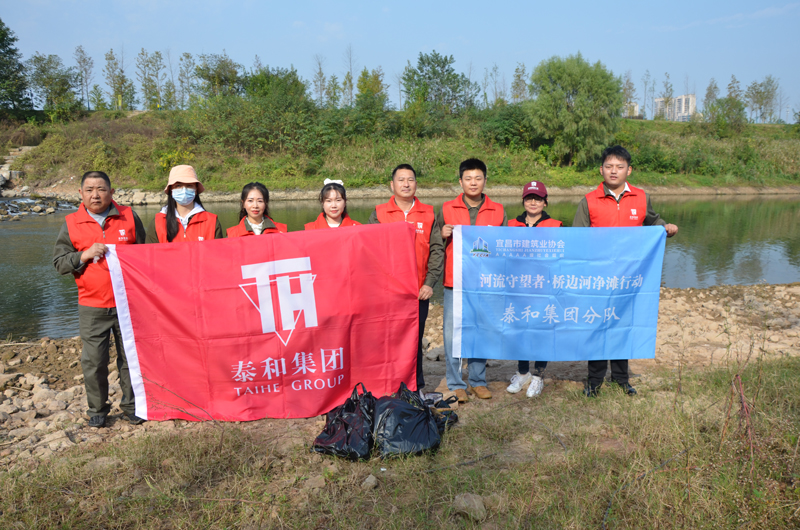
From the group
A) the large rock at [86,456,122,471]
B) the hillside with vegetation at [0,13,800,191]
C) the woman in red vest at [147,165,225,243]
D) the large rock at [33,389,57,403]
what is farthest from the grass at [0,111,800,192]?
the large rock at [86,456,122,471]

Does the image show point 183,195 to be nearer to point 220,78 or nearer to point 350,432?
point 350,432

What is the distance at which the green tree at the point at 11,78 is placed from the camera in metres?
37.4

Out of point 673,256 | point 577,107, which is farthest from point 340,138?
point 673,256

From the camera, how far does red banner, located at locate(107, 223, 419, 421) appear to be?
11.7ft

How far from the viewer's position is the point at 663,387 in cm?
409

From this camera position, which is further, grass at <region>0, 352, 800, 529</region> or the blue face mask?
the blue face mask

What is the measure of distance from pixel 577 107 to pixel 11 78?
43.7 meters

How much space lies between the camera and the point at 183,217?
3.87m

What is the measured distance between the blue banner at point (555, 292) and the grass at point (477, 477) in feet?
2.07

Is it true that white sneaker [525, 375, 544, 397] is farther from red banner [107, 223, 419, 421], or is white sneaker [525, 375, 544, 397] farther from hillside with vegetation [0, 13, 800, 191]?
hillside with vegetation [0, 13, 800, 191]

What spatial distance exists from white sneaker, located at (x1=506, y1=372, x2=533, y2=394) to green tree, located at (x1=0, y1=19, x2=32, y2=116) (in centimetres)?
4654

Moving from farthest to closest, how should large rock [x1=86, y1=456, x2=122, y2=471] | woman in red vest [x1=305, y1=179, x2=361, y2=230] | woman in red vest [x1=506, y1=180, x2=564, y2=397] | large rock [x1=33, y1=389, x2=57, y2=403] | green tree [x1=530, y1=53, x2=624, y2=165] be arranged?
green tree [x1=530, y1=53, x2=624, y2=165] → large rock [x1=33, y1=389, x2=57, y2=403] → woman in red vest [x1=506, y1=180, x2=564, y2=397] → woman in red vest [x1=305, y1=179, x2=361, y2=230] → large rock [x1=86, y1=456, x2=122, y2=471]

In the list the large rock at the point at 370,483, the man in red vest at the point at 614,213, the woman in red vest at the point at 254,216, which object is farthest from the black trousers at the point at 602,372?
the woman in red vest at the point at 254,216

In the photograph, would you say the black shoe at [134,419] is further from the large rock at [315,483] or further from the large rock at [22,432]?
the large rock at [315,483]
